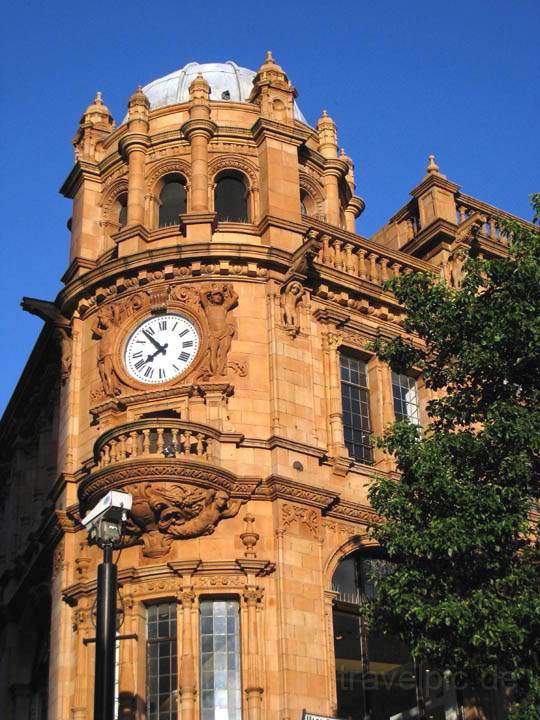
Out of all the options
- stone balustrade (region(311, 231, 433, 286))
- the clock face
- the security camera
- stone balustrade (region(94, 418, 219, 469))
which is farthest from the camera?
stone balustrade (region(311, 231, 433, 286))

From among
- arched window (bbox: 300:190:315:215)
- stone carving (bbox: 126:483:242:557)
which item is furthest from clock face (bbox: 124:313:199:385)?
arched window (bbox: 300:190:315:215)

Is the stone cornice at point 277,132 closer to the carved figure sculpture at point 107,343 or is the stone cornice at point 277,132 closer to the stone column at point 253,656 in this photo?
the carved figure sculpture at point 107,343

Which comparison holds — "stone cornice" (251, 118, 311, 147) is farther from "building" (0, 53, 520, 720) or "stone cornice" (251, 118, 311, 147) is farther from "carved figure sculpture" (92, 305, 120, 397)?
"carved figure sculpture" (92, 305, 120, 397)

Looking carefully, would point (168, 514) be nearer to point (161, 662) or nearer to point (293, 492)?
point (293, 492)

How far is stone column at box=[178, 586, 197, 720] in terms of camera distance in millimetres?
24781

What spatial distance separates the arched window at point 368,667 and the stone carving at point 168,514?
3519 mm

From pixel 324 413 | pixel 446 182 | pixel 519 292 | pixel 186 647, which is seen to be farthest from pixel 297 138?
pixel 186 647

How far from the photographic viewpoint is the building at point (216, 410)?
26062 millimetres

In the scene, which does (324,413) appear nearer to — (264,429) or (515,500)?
(264,429)

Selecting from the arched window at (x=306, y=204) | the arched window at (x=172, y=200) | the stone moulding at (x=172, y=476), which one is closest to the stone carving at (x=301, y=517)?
the stone moulding at (x=172, y=476)

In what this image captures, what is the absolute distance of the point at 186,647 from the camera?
25.3 metres

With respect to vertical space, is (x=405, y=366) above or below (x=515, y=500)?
above

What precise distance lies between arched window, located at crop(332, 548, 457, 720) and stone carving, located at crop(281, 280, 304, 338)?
5.66m

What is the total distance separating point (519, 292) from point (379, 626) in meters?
6.65
